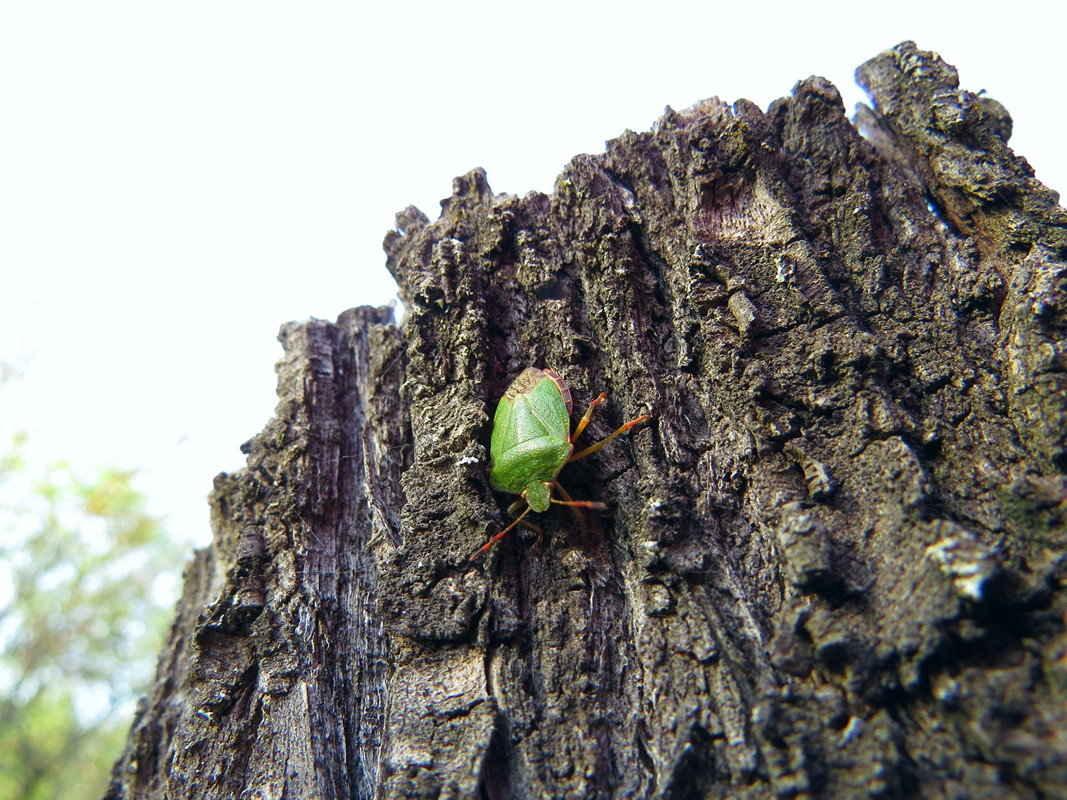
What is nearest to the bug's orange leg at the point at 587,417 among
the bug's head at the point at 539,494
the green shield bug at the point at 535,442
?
the green shield bug at the point at 535,442

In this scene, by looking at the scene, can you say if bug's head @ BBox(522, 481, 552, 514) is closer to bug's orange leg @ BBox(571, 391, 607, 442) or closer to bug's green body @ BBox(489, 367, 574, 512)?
bug's green body @ BBox(489, 367, 574, 512)

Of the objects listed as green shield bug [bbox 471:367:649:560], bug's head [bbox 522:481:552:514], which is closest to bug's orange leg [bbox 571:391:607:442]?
green shield bug [bbox 471:367:649:560]

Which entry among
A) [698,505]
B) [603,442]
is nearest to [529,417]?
[603,442]

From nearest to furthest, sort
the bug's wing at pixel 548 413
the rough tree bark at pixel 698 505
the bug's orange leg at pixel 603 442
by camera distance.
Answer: the rough tree bark at pixel 698 505
the bug's orange leg at pixel 603 442
the bug's wing at pixel 548 413

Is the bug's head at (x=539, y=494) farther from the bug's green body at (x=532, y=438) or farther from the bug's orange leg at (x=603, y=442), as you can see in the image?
the bug's orange leg at (x=603, y=442)

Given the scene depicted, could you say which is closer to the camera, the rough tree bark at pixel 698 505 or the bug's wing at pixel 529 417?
the rough tree bark at pixel 698 505

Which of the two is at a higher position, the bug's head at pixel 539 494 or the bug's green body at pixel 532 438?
the bug's green body at pixel 532 438

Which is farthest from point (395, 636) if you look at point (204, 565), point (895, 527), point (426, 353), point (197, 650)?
point (204, 565)

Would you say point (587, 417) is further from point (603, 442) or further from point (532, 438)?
point (532, 438)
